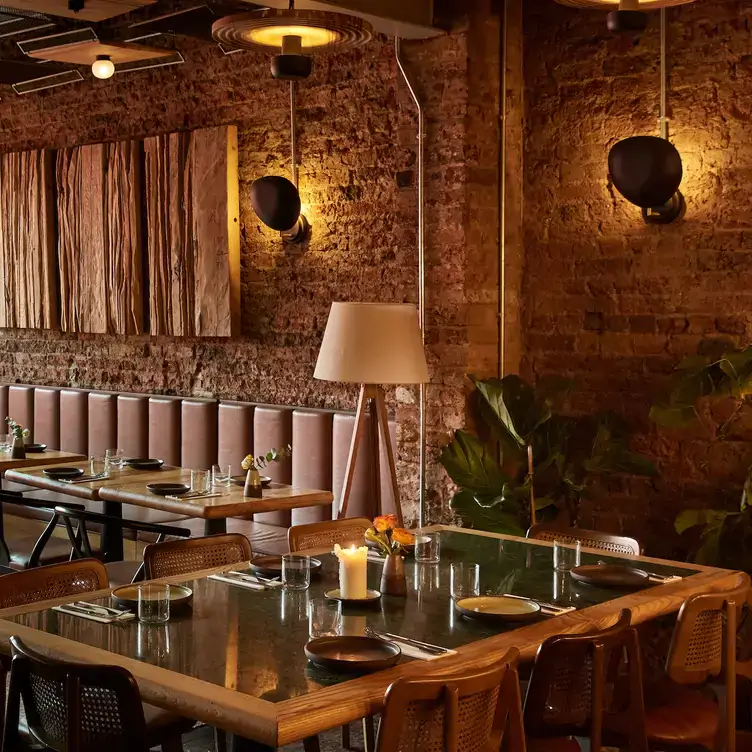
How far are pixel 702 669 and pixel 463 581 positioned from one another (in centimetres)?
73

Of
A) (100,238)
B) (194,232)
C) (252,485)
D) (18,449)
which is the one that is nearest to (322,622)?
(252,485)

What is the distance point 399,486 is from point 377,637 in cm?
297

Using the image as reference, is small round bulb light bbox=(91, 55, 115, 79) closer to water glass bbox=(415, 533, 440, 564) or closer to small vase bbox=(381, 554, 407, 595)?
water glass bbox=(415, 533, 440, 564)

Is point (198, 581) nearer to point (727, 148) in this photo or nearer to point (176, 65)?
point (727, 148)

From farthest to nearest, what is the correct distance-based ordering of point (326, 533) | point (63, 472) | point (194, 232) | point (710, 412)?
point (194, 232), point (63, 472), point (710, 412), point (326, 533)

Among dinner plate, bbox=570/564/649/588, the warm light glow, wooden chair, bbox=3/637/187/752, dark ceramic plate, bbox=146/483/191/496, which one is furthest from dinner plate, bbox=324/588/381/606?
dark ceramic plate, bbox=146/483/191/496

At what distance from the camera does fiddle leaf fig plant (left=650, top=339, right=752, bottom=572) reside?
181 inches

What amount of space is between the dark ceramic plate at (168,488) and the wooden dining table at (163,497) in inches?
1.0

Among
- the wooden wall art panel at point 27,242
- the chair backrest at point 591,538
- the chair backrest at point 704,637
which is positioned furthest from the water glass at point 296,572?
the wooden wall art panel at point 27,242

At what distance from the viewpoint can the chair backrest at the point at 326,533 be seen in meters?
4.17

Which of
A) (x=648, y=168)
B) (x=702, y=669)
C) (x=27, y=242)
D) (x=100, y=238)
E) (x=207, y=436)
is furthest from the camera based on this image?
(x=27, y=242)

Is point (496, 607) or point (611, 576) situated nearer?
point (496, 607)

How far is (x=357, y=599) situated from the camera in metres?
3.19

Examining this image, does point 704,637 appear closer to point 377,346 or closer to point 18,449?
A: point 377,346
